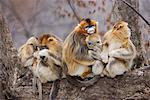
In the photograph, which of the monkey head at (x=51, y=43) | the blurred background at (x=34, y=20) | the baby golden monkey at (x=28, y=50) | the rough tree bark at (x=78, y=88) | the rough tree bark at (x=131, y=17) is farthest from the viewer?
the blurred background at (x=34, y=20)

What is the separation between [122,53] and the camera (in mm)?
5828

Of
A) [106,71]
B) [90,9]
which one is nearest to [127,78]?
[106,71]

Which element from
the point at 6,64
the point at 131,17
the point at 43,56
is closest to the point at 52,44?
the point at 43,56

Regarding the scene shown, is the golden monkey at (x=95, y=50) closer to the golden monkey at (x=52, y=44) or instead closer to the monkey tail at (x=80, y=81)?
the monkey tail at (x=80, y=81)

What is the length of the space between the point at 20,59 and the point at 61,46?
604 millimetres

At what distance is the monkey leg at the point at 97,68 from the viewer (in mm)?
5762

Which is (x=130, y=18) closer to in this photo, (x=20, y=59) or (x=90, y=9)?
(x=20, y=59)

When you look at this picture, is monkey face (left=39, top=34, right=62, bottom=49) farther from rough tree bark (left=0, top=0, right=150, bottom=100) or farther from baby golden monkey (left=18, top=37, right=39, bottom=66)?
rough tree bark (left=0, top=0, right=150, bottom=100)

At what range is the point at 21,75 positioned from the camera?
20.8 ft

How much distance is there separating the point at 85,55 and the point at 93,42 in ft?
0.57

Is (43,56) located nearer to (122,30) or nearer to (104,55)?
(104,55)

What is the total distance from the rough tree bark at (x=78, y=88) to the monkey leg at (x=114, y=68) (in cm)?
6

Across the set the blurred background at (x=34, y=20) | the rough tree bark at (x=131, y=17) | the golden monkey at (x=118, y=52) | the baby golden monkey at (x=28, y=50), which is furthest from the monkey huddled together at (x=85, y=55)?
the blurred background at (x=34, y=20)

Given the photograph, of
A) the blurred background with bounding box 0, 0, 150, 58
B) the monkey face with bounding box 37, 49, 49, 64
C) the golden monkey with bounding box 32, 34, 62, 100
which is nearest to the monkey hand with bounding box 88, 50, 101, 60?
the golden monkey with bounding box 32, 34, 62, 100
